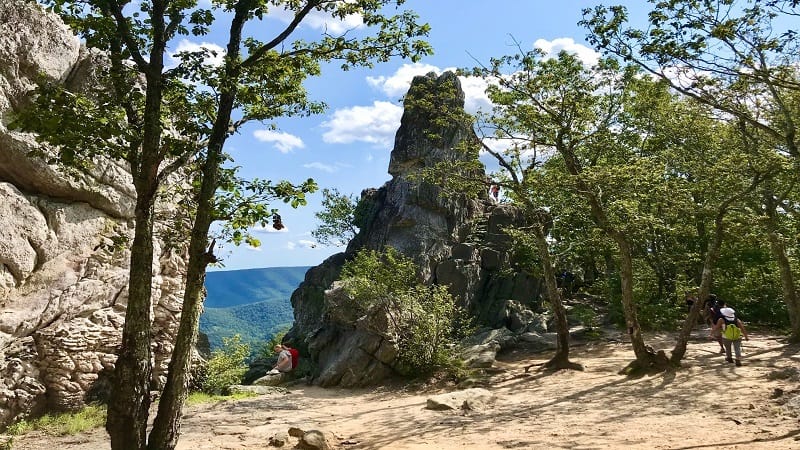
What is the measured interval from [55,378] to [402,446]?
9761 mm

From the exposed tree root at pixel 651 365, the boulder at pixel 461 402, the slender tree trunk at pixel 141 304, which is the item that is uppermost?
Answer: the slender tree trunk at pixel 141 304

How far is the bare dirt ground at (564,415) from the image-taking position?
378 inches

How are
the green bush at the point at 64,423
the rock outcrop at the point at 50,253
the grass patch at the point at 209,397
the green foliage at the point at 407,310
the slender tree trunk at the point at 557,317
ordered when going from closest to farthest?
the green bush at the point at 64,423
the rock outcrop at the point at 50,253
the grass patch at the point at 209,397
the slender tree trunk at the point at 557,317
the green foliage at the point at 407,310

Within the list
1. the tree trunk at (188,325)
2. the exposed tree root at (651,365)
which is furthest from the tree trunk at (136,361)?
the exposed tree root at (651,365)

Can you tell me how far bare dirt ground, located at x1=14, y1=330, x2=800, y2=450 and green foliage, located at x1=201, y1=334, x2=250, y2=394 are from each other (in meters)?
1.60

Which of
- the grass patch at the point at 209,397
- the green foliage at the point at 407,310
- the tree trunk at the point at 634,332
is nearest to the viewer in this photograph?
the tree trunk at the point at 634,332

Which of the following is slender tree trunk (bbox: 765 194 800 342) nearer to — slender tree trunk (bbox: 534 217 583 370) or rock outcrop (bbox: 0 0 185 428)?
slender tree trunk (bbox: 534 217 583 370)

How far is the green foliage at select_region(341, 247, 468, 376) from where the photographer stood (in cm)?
1939

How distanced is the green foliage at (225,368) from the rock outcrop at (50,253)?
3902mm

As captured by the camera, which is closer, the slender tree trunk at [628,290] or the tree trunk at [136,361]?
the tree trunk at [136,361]

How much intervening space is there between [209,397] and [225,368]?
175 cm

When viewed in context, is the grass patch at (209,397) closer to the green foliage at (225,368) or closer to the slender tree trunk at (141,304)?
the green foliage at (225,368)

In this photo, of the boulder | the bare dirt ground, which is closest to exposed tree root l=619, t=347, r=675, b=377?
the bare dirt ground

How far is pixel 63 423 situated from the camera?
12.9 m
